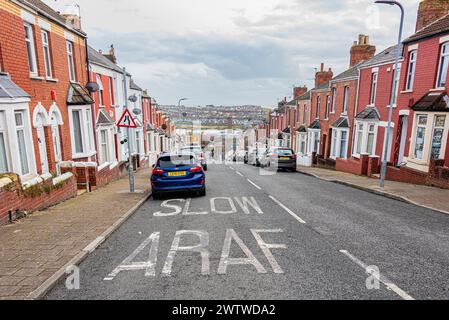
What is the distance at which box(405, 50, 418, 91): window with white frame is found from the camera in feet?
48.1

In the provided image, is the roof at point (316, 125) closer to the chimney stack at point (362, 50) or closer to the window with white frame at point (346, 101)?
the window with white frame at point (346, 101)

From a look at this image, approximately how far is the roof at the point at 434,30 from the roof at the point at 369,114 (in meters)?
4.33

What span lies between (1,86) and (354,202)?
36.4ft

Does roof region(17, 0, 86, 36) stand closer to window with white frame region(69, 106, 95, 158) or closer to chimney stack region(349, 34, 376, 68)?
window with white frame region(69, 106, 95, 158)

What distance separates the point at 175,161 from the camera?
32.3 feet

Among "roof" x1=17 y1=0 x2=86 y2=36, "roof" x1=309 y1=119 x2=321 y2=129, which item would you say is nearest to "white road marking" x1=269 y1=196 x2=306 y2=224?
"roof" x1=17 y1=0 x2=86 y2=36

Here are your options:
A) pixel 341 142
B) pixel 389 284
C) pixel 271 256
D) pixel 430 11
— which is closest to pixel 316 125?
pixel 341 142

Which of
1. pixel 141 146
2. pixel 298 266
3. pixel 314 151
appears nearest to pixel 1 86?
pixel 298 266

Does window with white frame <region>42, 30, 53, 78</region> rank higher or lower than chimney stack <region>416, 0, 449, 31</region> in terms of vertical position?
lower

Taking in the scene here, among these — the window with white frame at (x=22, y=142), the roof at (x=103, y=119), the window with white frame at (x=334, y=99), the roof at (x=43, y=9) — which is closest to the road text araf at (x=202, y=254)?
the window with white frame at (x=22, y=142)

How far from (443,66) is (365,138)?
6936mm

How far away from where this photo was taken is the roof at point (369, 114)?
17.8m

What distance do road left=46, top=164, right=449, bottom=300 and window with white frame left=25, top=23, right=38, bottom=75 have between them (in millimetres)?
6545
